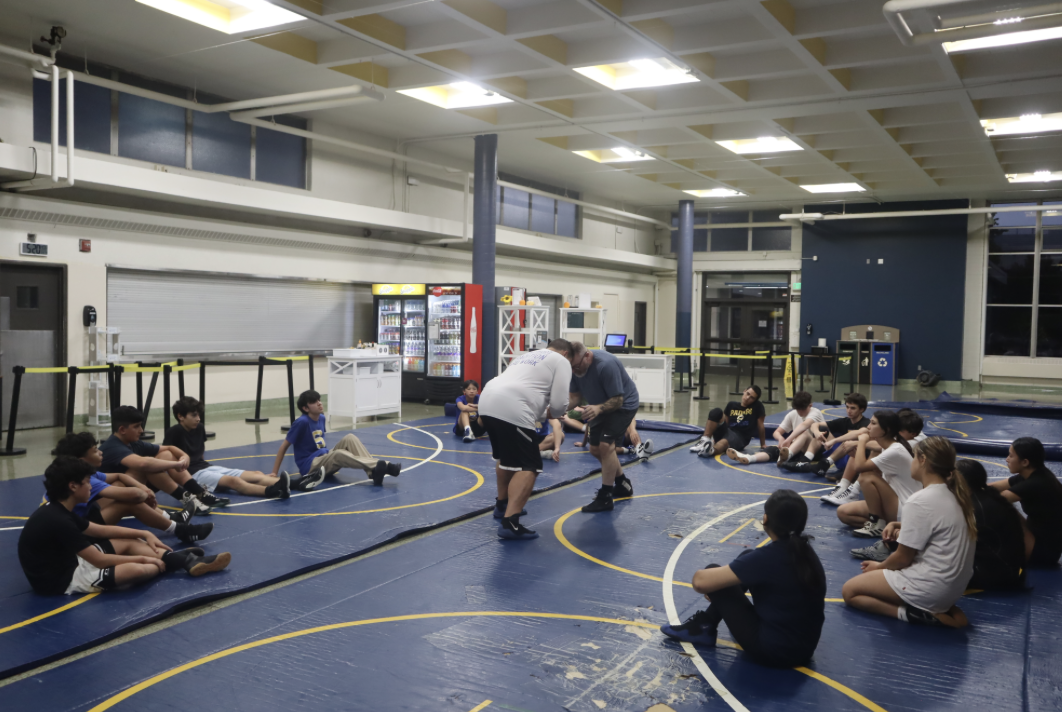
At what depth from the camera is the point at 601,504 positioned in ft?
23.4

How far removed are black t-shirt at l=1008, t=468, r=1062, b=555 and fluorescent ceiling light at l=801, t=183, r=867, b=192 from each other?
16.3 meters

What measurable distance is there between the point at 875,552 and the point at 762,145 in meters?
12.0

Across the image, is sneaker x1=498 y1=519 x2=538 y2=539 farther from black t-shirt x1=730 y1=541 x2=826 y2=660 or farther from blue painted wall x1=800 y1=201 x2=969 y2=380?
blue painted wall x1=800 y1=201 x2=969 y2=380

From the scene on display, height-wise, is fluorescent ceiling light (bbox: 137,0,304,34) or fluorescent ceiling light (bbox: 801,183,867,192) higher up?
fluorescent ceiling light (bbox: 801,183,867,192)

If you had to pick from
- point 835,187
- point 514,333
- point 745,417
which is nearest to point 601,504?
point 745,417

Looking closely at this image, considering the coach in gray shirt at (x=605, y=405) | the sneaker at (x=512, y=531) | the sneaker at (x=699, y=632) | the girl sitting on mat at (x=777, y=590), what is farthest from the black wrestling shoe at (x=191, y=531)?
the girl sitting on mat at (x=777, y=590)

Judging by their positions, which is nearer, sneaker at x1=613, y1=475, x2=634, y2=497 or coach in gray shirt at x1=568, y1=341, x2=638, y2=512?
coach in gray shirt at x1=568, y1=341, x2=638, y2=512

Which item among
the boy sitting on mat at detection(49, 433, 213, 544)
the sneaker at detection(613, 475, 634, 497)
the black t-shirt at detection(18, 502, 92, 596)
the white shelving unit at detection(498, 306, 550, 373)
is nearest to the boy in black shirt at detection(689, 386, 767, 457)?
the sneaker at detection(613, 475, 634, 497)

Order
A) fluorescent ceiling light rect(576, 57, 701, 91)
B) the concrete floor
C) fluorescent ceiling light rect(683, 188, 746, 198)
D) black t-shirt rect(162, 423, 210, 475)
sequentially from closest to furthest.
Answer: black t-shirt rect(162, 423, 210, 475)
the concrete floor
fluorescent ceiling light rect(576, 57, 701, 91)
fluorescent ceiling light rect(683, 188, 746, 198)

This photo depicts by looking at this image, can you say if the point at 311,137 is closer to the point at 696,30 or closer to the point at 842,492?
the point at 696,30

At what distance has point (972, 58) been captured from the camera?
1105cm

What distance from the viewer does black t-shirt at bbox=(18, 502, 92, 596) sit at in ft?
14.6

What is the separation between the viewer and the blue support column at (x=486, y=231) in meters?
15.4

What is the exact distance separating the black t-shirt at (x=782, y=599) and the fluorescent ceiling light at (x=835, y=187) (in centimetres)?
1855
